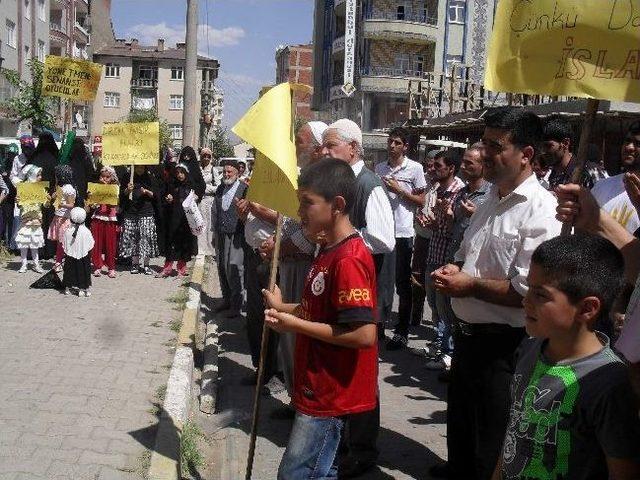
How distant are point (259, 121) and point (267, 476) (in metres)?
2.20

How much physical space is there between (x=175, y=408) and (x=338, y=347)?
2640 mm

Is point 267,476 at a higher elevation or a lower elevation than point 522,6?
→ lower

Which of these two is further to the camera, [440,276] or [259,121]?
[259,121]

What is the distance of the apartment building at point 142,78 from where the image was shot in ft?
307

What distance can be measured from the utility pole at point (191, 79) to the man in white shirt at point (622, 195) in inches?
490

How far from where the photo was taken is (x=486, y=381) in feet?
12.6

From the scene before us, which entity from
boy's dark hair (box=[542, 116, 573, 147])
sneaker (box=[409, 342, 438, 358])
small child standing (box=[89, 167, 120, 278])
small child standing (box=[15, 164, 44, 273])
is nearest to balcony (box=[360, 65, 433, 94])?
small child standing (box=[89, 167, 120, 278])

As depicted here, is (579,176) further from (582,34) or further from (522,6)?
(522,6)

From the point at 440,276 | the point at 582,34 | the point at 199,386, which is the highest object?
the point at 582,34

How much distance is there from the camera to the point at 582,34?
3.00 m

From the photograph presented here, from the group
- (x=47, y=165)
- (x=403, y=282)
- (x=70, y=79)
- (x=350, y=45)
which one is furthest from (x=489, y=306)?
(x=350, y=45)

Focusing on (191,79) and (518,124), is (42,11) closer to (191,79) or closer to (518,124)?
(191,79)

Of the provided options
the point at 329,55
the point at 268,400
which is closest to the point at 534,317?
the point at 268,400

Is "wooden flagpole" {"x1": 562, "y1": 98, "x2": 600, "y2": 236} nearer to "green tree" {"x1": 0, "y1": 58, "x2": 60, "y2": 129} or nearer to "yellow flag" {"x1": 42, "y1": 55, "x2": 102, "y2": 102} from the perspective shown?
"yellow flag" {"x1": 42, "y1": 55, "x2": 102, "y2": 102}
